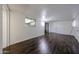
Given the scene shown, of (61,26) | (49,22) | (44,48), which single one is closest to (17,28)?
(44,48)

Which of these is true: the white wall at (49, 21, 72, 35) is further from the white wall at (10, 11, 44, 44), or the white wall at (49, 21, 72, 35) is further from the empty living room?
the white wall at (10, 11, 44, 44)

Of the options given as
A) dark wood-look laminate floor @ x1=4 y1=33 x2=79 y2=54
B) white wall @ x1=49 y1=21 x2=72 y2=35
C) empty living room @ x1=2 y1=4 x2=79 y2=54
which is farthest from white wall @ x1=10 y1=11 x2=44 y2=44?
white wall @ x1=49 y1=21 x2=72 y2=35

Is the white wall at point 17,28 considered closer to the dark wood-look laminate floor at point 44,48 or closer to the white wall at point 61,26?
the dark wood-look laminate floor at point 44,48

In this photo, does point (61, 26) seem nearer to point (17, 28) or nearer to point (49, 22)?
point (49, 22)

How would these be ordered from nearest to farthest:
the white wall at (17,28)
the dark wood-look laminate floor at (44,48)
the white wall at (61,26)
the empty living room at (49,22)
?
the dark wood-look laminate floor at (44,48) → the empty living room at (49,22) → the white wall at (17,28) → the white wall at (61,26)

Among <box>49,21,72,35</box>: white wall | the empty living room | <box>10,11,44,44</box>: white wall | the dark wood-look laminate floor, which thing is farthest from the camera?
<box>49,21,72,35</box>: white wall

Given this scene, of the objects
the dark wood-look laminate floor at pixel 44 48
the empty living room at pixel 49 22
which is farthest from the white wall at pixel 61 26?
the dark wood-look laminate floor at pixel 44 48

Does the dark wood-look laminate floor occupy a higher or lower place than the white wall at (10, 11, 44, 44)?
lower

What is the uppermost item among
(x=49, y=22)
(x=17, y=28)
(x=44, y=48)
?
(x=49, y=22)

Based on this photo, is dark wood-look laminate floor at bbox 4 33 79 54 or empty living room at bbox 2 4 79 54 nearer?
dark wood-look laminate floor at bbox 4 33 79 54

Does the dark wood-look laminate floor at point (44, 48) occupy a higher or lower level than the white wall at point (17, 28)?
lower

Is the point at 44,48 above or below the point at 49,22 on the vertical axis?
below
